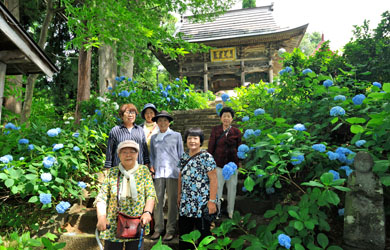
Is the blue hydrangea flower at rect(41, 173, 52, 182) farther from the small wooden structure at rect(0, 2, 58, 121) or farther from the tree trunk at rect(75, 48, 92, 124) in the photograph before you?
the tree trunk at rect(75, 48, 92, 124)

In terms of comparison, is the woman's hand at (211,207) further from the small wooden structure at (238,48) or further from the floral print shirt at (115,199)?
the small wooden structure at (238,48)

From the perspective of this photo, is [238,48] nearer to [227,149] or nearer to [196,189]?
[227,149]

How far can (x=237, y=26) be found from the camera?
49.3 feet

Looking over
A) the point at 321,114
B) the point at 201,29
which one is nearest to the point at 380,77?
the point at 321,114

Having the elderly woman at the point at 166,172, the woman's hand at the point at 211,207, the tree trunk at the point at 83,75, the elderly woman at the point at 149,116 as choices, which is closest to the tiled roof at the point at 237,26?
→ the tree trunk at the point at 83,75

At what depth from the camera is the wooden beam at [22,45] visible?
2713mm

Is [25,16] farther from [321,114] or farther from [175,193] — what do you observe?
[321,114]

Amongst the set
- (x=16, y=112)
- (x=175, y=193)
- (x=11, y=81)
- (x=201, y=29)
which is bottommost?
(x=175, y=193)

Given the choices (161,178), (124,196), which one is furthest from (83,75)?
(124,196)

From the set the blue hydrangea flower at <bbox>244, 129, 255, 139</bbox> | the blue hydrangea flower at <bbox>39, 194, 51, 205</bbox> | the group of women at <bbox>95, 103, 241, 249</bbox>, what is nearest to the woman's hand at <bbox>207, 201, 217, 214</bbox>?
the group of women at <bbox>95, 103, 241, 249</bbox>

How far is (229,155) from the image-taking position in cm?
292

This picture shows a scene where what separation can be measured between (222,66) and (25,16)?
10073 millimetres

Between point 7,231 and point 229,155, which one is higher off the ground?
point 229,155

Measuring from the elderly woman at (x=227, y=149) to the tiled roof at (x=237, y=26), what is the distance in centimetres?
1121
